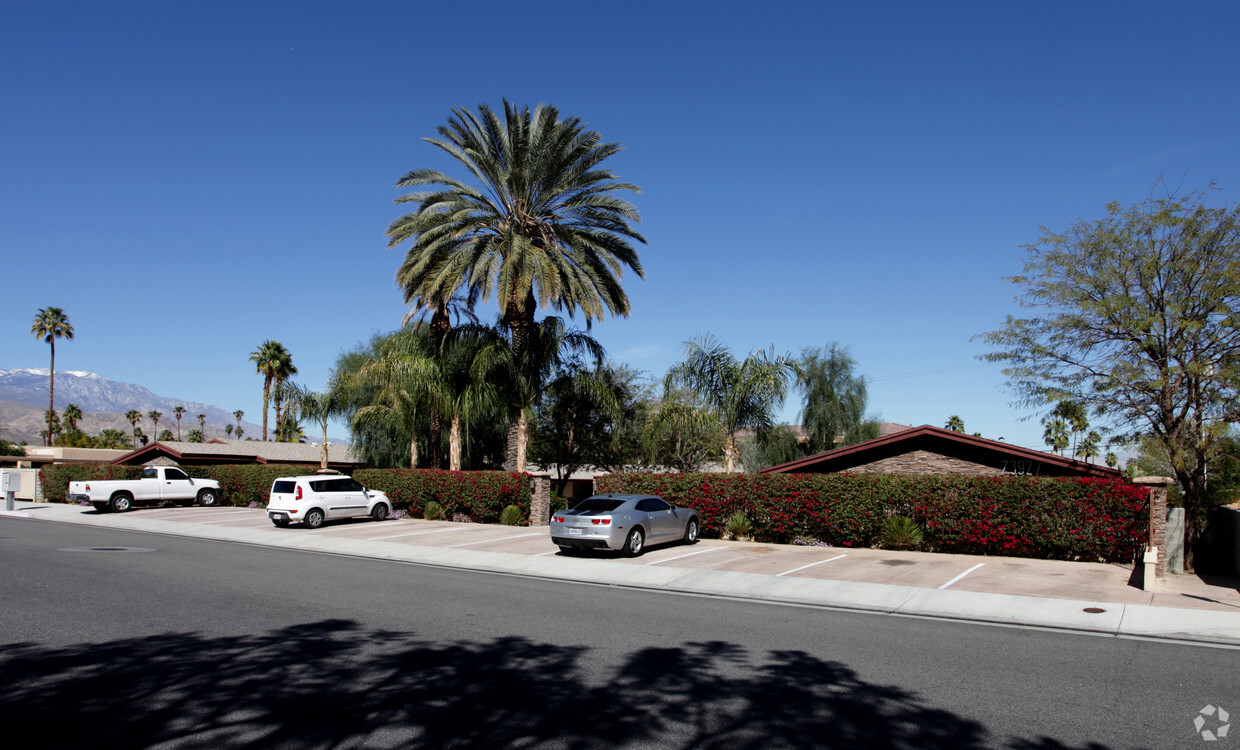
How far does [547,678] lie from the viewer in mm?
7484

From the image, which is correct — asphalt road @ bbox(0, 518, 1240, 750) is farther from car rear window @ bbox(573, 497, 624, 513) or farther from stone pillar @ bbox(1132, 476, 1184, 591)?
stone pillar @ bbox(1132, 476, 1184, 591)

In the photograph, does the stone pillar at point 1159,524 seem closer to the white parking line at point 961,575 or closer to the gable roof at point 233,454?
the white parking line at point 961,575

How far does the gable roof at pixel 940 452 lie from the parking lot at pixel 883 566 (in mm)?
4131

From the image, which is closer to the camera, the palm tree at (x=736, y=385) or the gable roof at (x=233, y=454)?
the palm tree at (x=736, y=385)

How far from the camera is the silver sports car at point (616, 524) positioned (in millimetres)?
17859

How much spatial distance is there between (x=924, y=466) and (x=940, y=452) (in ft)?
1.96

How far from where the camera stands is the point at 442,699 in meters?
6.75

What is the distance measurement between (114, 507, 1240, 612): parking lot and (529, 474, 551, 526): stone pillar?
111cm

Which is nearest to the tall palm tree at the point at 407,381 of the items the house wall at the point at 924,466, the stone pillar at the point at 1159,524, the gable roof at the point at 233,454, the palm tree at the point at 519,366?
the palm tree at the point at 519,366

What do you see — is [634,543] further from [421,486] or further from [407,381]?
[407,381]

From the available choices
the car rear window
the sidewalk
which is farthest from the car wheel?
the car rear window

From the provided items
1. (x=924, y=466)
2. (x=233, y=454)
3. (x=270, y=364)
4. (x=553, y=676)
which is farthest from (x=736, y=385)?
(x=270, y=364)

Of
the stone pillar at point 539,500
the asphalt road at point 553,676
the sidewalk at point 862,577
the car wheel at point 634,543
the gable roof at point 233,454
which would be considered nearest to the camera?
the asphalt road at point 553,676

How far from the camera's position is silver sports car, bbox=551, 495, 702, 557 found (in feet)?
58.6
